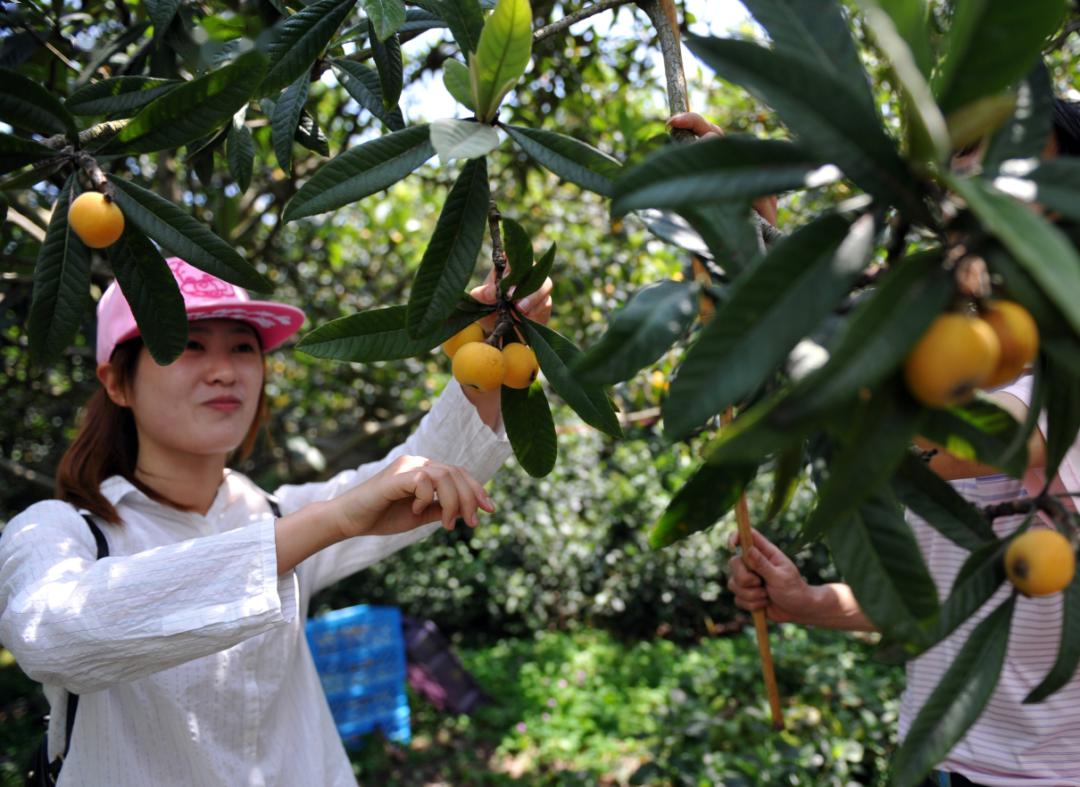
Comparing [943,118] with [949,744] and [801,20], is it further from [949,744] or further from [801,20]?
[949,744]

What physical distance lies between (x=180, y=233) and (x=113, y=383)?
0.79 m

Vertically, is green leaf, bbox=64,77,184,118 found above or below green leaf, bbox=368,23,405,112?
below

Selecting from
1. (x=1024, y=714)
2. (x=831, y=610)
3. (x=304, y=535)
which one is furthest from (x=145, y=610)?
(x=1024, y=714)

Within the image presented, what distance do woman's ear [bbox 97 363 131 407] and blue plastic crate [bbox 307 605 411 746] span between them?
10.0ft

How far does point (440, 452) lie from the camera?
1.59 meters

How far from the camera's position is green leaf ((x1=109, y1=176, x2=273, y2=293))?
957 millimetres

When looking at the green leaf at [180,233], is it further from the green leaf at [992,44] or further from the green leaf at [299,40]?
the green leaf at [992,44]

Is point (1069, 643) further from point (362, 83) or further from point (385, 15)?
point (362, 83)

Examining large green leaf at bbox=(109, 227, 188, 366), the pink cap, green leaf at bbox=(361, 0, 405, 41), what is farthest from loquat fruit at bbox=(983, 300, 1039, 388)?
the pink cap

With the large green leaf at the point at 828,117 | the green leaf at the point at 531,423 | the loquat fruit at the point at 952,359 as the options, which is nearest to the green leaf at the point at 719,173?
the large green leaf at the point at 828,117

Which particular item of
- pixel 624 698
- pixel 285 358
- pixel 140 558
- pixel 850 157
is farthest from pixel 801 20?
pixel 285 358

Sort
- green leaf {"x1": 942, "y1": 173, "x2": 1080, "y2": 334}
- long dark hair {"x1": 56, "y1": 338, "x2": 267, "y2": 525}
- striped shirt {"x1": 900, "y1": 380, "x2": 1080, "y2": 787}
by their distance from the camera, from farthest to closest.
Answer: long dark hair {"x1": 56, "y1": 338, "x2": 267, "y2": 525} < striped shirt {"x1": 900, "y1": 380, "x2": 1080, "y2": 787} < green leaf {"x1": 942, "y1": 173, "x2": 1080, "y2": 334}

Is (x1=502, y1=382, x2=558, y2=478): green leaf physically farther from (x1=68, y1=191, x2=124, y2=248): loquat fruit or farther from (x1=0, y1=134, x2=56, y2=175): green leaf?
(x1=0, y1=134, x2=56, y2=175): green leaf

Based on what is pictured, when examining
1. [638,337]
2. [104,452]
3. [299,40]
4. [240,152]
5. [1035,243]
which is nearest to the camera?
[1035,243]
